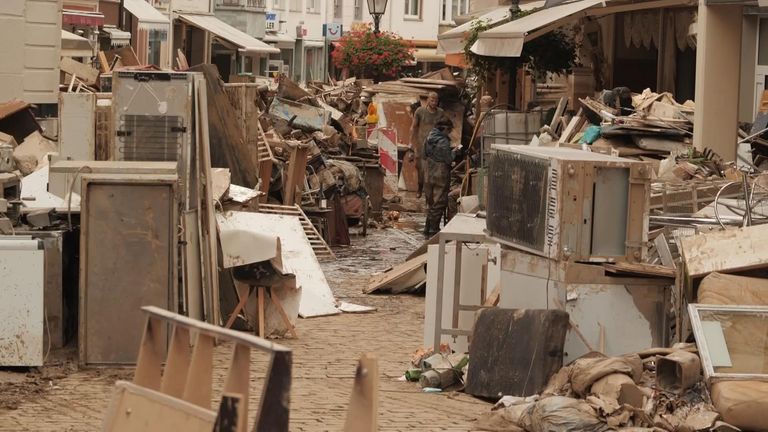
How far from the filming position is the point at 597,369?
30.3ft

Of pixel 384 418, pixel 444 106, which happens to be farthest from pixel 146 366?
pixel 444 106

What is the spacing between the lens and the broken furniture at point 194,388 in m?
5.59

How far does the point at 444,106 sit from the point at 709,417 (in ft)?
63.3

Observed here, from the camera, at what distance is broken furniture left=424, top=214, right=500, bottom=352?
11281mm

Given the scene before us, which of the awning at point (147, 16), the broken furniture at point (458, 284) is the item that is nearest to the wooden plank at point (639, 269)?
the broken furniture at point (458, 284)

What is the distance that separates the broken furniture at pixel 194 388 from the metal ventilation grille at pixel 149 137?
5562 mm

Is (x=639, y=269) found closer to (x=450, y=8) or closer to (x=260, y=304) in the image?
(x=260, y=304)

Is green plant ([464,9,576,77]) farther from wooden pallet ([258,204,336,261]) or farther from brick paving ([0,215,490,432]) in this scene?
brick paving ([0,215,490,432])

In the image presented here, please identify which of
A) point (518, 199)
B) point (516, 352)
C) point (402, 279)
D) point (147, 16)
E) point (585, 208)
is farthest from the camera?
point (147, 16)

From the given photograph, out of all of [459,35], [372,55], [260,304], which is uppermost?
[372,55]

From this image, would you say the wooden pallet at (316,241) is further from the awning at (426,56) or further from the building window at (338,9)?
the building window at (338,9)

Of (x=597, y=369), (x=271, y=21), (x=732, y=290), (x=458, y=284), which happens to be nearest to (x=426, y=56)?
(x=271, y=21)

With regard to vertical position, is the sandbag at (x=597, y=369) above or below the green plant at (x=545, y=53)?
below

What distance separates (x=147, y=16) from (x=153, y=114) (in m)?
33.3
